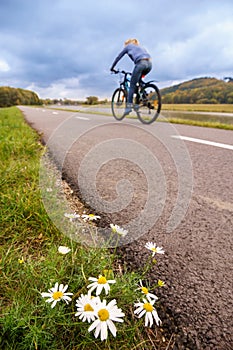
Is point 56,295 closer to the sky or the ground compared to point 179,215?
closer to the sky

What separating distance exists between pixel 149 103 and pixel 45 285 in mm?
6269

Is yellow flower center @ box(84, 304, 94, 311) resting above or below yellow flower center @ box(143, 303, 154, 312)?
above

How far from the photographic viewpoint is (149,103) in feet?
21.7

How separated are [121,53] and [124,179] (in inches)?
228

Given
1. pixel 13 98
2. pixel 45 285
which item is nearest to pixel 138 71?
pixel 45 285

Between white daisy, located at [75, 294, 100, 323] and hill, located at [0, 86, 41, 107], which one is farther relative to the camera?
hill, located at [0, 86, 41, 107]

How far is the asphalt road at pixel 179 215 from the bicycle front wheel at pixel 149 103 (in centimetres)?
373

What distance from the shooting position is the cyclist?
20.5ft

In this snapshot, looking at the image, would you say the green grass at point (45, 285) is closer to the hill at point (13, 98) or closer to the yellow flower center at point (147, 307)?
the yellow flower center at point (147, 307)

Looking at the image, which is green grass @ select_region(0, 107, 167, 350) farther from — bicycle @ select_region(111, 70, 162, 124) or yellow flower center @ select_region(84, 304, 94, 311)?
bicycle @ select_region(111, 70, 162, 124)

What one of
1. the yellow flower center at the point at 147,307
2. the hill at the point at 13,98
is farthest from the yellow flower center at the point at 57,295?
the hill at the point at 13,98

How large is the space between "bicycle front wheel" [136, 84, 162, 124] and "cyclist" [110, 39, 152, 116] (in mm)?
253

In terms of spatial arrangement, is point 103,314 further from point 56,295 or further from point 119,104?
point 119,104

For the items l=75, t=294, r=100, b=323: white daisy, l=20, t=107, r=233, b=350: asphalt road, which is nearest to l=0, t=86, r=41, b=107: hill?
l=20, t=107, r=233, b=350: asphalt road
